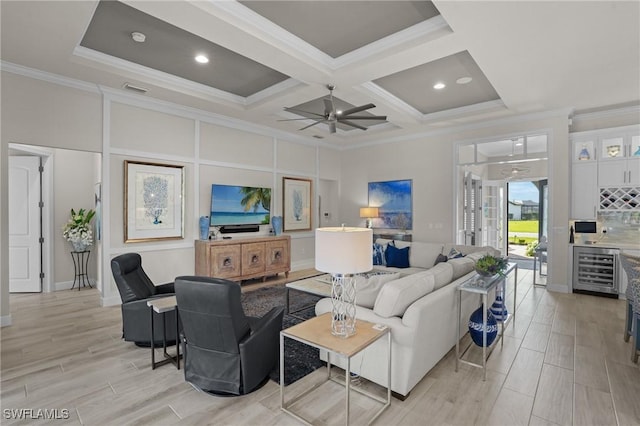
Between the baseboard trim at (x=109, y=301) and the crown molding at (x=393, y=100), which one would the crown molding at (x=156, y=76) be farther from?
the baseboard trim at (x=109, y=301)

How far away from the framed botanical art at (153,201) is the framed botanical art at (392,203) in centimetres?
451

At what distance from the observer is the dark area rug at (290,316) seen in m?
2.82

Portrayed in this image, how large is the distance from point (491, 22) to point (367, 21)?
116 centimetres

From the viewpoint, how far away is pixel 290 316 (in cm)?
423

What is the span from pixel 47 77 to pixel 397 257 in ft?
18.9

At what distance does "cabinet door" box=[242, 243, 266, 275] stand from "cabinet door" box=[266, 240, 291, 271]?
0.15 metres

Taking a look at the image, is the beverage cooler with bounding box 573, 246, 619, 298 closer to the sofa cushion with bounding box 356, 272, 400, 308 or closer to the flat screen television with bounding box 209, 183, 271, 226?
the sofa cushion with bounding box 356, 272, 400, 308

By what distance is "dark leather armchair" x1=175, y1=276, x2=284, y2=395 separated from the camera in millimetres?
2266

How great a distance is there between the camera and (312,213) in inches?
310

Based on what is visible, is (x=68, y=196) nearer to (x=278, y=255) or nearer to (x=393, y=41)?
(x=278, y=255)

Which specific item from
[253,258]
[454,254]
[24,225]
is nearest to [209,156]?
[253,258]

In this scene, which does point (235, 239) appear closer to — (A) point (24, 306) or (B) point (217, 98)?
(B) point (217, 98)

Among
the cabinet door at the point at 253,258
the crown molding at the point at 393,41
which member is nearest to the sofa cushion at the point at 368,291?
the crown molding at the point at 393,41

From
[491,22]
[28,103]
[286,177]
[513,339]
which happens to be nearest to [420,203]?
[286,177]
